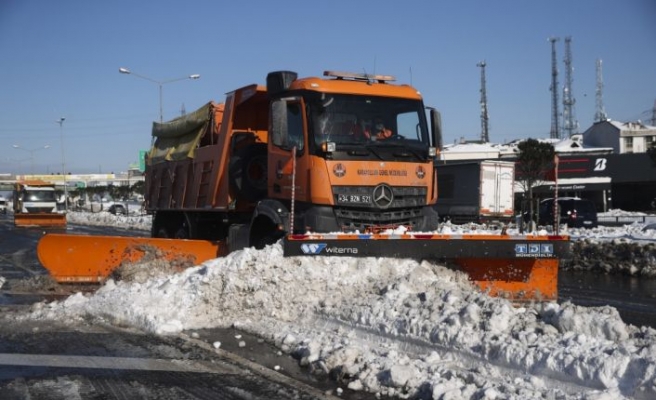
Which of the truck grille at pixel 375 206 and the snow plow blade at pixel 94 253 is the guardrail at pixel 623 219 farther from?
the snow plow blade at pixel 94 253

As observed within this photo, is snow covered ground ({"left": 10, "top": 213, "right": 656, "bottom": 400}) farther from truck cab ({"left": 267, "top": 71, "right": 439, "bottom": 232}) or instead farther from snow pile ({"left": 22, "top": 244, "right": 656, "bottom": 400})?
truck cab ({"left": 267, "top": 71, "right": 439, "bottom": 232})

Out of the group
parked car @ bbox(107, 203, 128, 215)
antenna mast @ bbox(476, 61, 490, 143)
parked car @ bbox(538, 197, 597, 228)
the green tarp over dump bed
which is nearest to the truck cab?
the green tarp over dump bed

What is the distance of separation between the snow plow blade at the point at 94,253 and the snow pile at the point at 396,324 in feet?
2.90

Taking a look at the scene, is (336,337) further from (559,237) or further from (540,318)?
(559,237)

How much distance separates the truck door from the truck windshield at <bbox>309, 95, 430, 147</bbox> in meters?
0.21

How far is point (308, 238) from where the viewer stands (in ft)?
26.7

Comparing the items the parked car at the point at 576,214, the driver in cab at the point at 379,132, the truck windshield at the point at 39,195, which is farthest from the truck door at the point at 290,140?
the truck windshield at the point at 39,195

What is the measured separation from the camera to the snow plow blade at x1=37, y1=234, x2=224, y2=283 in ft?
36.5

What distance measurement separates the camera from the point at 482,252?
333 inches

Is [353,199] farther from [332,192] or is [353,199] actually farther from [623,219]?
[623,219]

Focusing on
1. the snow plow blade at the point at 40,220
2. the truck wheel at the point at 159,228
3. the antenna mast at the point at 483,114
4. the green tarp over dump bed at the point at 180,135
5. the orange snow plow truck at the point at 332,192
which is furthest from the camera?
the antenna mast at the point at 483,114

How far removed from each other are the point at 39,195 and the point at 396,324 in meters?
38.4

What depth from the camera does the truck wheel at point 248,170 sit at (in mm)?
11117

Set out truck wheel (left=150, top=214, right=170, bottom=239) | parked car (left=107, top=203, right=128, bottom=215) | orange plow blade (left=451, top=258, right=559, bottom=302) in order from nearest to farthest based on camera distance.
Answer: orange plow blade (left=451, top=258, right=559, bottom=302)
truck wheel (left=150, top=214, right=170, bottom=239)
parked car (left=107, top=203, right=128, bottom=215)
